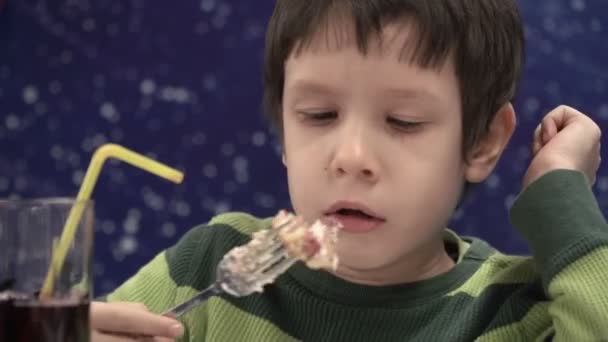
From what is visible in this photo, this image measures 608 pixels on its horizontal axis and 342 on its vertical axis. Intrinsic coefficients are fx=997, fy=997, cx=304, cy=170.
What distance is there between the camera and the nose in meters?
1.13

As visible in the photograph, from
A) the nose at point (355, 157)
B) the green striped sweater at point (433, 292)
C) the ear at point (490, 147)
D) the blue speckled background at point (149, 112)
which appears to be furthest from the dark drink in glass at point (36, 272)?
the blue speckled background at point (149, 112)

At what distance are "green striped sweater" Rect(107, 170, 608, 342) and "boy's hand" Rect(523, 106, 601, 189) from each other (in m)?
0.04

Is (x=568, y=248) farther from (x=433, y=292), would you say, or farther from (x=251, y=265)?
(x=251, y=265)

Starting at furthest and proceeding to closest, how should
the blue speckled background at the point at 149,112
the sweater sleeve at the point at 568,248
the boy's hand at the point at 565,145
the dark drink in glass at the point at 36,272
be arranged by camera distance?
the blue speckled background at the point at 149,112, the boy's hand at the point at 565,145, the sweater sleeve at the point at 568,248, the dark drink in glass at the point at 36,272

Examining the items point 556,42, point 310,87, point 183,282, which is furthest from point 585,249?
point 556,42

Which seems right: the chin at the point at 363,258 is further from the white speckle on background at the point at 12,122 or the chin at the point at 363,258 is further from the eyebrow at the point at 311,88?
the white speckle on background at the point at 12,122

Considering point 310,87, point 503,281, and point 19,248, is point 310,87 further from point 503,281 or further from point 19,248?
point 19,248

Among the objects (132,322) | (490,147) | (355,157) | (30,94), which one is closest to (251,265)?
(132,322)

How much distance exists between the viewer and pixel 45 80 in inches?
80.1

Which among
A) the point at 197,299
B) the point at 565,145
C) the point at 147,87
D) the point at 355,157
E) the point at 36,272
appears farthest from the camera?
the point at 147,87

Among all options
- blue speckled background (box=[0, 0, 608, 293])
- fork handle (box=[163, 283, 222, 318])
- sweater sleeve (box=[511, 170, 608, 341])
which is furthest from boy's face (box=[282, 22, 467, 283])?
blue speckled background (box=[0, 0, 608, 293])

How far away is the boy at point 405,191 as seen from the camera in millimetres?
1157

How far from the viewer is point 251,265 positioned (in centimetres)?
94

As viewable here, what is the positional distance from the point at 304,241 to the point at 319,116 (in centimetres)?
28
